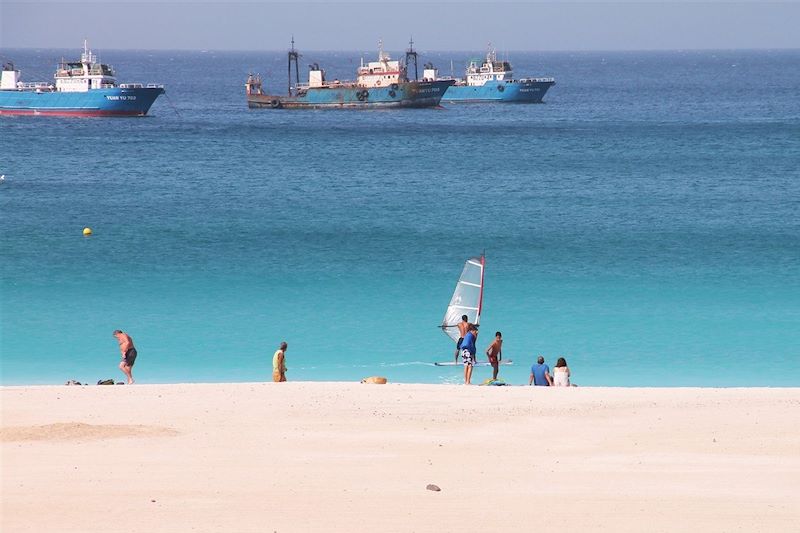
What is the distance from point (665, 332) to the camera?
109ft

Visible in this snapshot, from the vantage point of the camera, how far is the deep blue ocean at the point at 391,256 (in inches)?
1217

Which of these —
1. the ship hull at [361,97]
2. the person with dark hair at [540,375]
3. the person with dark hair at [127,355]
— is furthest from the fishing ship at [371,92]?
the person with dark hair at [540,375]

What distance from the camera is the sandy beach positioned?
15.3m

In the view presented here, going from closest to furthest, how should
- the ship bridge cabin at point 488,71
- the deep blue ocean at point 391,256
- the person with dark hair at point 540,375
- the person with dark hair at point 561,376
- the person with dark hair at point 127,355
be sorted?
1. the person with dark hair at point 561,376
2. the person with dark hair at point 540,375
3. the person with dark hair at point 127,355
4. the deep blue ocean at point 391,256
5. the ship bridge cabin at point 488,71

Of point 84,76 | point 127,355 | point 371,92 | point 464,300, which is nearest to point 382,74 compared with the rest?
point 371,92

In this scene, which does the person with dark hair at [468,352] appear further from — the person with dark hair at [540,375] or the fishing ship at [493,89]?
the fishing ship at [493,89]

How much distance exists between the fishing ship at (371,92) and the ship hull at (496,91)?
833 centimetres

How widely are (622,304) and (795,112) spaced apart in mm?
88230

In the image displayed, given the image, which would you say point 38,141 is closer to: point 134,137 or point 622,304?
point 134,137

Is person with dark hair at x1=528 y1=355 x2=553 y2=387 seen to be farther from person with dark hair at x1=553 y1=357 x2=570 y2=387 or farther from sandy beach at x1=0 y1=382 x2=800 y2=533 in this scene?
sandy beach at x1=0 y1=382 x2=800 y2=533

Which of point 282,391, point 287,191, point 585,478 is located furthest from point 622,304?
point 287,191

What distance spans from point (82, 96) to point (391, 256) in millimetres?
63447

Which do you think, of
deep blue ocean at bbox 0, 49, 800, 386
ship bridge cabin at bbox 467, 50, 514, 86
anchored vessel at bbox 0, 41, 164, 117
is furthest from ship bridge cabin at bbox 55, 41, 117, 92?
ship bridge cabin at bbox 467, 50, 514, 86

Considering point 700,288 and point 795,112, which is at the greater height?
point 795,112
